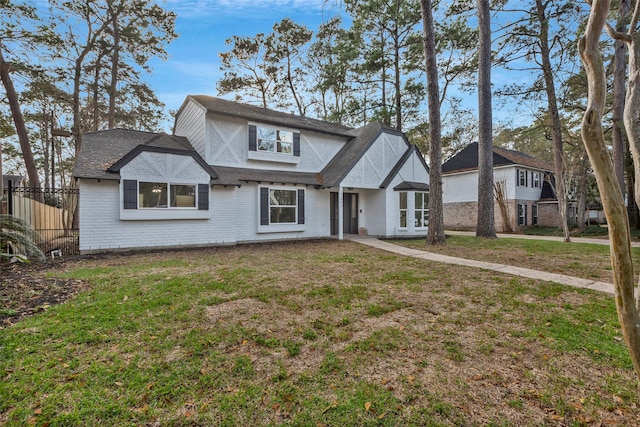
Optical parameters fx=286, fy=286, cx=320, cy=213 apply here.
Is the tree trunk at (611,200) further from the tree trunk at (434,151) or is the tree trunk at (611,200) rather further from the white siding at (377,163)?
the white siding at (377,163)

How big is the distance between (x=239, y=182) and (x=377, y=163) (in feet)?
22.9

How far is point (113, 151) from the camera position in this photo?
1050 centimetres

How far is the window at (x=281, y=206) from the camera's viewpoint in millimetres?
12336

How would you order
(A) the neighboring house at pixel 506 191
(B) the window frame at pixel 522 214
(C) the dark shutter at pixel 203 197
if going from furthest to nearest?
1. (B) the window frame at pixel 522 214
2. (A) the neighboring house at pixel 506 191
3. (C) the dark shutter at pixel 203 197

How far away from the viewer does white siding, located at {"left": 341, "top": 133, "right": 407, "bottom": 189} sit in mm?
13523

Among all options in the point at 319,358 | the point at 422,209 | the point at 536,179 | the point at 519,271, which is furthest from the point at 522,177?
the point at 319,358

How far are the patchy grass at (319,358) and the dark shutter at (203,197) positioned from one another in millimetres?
5706

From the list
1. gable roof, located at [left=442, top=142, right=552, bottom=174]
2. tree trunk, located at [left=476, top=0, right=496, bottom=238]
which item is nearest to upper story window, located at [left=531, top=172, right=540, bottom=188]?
gable roof, located at [left=442, top=142, right=552, bottom=174]

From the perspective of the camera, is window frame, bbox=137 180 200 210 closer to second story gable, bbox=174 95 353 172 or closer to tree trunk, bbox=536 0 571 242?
second story gable, bbox=174 95 353 172

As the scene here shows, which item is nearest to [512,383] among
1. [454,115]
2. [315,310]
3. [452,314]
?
[452,314]

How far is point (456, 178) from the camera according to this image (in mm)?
23125

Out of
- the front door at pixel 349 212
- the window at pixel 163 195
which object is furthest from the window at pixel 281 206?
the front door at pixel 349 212

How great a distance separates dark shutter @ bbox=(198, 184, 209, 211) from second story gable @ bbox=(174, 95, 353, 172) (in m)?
1.44

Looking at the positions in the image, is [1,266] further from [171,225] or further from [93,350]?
[93,350]
